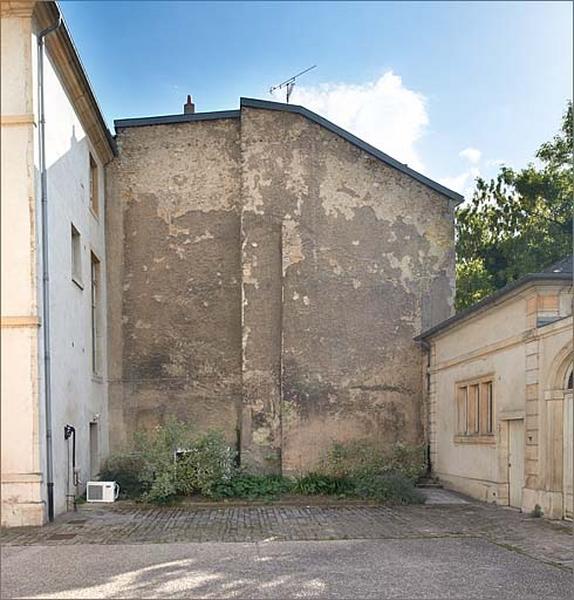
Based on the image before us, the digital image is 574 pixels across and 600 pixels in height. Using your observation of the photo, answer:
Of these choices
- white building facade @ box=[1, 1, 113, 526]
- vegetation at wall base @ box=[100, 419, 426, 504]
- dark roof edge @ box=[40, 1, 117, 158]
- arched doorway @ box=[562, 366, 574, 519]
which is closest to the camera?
white building facade @ box=[1, 1, 113, 526]

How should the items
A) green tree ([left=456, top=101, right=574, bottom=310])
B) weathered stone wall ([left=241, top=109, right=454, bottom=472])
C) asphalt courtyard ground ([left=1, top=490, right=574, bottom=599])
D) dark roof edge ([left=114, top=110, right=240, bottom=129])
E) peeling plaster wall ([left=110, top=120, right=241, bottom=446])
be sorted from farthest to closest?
green tree ([left=456, top=101, right=574, bottom=310]) → peeling plaster wall ([left=110, top=120, right=241, bottom=446]) → dark roof edge ([left=114, top=110, right=240, bottom=129]) → weathered stone wall ([left=241, top=109, right=454, bottom=472]) → asphalt courtyard ground ([left=1, top=490, right=574, bottom=599])

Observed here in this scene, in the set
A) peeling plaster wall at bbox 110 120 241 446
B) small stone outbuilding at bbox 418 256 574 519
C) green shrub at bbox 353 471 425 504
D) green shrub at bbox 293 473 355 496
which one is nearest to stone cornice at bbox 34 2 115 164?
peeling plaster wall at bbox 110 120 241 446

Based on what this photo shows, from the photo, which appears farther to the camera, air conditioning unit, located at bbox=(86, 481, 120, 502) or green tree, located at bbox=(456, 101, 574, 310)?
green tree, located at bbox=(456, 101, 574, 310)

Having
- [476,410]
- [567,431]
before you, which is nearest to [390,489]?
[476,410]

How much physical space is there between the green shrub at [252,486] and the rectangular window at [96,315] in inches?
126

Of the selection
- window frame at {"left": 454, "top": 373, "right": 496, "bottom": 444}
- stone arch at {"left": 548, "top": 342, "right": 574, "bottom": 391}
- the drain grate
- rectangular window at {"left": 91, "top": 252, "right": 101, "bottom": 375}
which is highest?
rectangular window at {"left": 91, "top": 252, "right": 101, "bottom": 375}

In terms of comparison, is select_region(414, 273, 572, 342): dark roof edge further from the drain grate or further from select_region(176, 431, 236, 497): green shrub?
the drain grate

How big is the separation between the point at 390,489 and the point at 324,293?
379 centimetres

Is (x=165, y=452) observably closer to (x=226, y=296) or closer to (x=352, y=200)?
(x=226, y=296)

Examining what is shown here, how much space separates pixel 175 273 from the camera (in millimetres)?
Result: 11586

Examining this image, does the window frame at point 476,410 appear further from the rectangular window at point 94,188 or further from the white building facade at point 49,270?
the rectangular window at point 94,188

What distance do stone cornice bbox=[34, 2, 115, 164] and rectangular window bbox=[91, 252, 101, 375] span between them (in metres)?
2.08

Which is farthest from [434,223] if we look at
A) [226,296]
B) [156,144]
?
[156,144]

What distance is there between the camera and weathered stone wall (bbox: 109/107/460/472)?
11172mm
